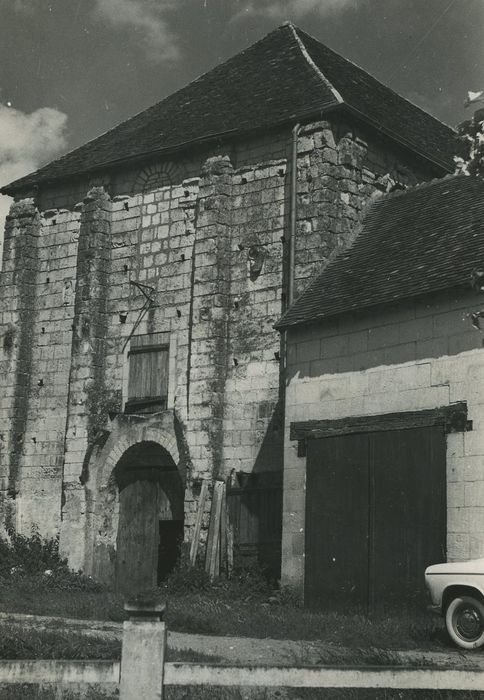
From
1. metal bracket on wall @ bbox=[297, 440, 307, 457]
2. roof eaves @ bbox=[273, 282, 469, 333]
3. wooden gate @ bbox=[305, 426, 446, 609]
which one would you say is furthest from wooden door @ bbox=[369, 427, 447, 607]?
roof eaves @ bbox=[273, 282, 469, 333]

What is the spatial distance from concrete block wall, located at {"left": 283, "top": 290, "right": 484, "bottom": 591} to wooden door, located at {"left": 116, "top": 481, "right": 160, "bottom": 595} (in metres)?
5.14

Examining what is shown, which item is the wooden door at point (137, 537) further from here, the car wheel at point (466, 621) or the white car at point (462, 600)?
the car wheel at point (466, 621)

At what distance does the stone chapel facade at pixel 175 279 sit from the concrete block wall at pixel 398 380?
7.27 feet

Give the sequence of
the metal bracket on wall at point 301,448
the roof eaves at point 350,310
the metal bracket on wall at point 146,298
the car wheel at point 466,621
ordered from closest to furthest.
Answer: the car wheel at point 466,621 → the roof eaves at point 350,310 → the metal bracket on wall at point 301,448 → the metal bracket on wall at point 146,298

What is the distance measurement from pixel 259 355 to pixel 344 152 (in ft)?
13.3

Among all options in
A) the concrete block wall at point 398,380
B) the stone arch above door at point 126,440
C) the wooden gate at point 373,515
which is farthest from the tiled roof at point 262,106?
the wooden gate at point 373,515

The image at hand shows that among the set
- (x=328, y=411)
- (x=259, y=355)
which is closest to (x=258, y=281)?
(x=259, y=355)

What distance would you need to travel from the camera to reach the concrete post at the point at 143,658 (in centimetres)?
657

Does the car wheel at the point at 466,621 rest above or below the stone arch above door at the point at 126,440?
below

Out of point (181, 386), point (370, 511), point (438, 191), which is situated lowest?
point (370, 511)

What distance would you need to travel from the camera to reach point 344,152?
19.2 metres

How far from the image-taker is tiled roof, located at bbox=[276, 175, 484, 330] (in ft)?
50.0

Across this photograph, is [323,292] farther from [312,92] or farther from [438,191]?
[312,92]

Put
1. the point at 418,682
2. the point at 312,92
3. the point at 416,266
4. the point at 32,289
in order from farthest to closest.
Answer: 1. the point at 32,289
2. the point at 312,92
3. the point at 416,266
4. the point at 418,682
